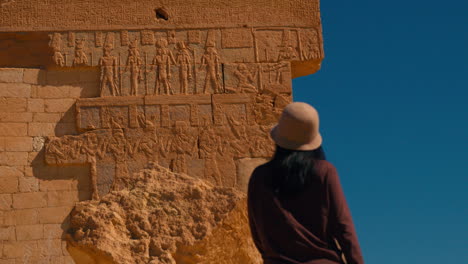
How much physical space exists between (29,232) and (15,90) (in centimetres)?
165

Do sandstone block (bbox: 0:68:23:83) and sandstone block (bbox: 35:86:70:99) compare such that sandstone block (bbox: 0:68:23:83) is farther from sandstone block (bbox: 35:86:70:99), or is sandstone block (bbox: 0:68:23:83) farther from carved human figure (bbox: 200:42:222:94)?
carved human figure (bbox: 200:42:222:94)

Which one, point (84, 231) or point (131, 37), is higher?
point (131, 37)

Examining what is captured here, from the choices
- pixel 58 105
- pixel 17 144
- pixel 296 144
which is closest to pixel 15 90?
pixel 58 105

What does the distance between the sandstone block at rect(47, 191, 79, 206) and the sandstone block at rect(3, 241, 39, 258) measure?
1.62ft

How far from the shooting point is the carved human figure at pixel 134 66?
26.4ft

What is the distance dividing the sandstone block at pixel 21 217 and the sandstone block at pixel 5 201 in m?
0.07

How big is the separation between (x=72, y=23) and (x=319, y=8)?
293cm

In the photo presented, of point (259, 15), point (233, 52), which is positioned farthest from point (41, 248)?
point (259, 15)

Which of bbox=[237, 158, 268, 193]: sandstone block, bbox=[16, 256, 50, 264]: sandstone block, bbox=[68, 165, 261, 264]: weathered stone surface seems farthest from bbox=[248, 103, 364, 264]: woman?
bbox=[16, 256, 50, 264]: sandstone block

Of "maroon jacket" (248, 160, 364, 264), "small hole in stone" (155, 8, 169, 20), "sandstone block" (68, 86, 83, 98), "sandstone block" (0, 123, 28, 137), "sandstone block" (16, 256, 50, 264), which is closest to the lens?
"maroon jacket" (248, 160, 364, 264)

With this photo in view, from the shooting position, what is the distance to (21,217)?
7621mm

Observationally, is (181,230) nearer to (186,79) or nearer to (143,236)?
(143,236)

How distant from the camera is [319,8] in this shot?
326 inches

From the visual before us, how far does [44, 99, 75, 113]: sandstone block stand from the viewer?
8000 millimetres
